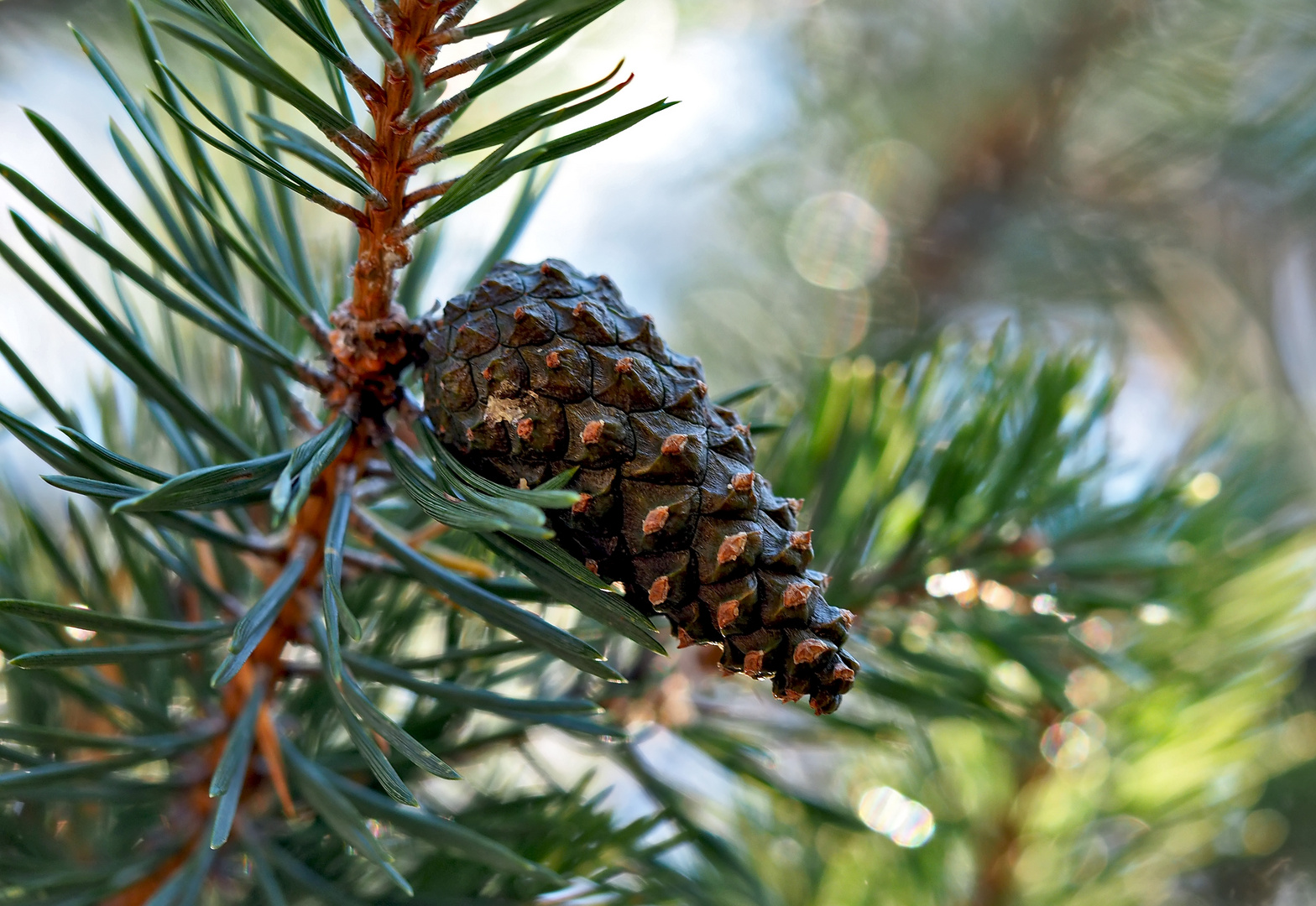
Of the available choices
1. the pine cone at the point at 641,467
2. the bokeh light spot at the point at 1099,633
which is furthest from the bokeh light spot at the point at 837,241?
the pine cone at the point at 641,467

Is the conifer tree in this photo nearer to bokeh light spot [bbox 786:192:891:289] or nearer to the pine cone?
the pine cone

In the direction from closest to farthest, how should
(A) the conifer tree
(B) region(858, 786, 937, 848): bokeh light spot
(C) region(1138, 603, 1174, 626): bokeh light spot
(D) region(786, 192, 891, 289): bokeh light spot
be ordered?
(A) the conifer tree < (C) region(1138, 603, 1174, 626): bokeh light spot < (B) region(858, 786, 937, 848): bokeh light spot < (D) region(786, 192, 891, 289): bokeh light spot

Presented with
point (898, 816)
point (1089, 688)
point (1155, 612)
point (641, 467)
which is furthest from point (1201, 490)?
point (641, 467)

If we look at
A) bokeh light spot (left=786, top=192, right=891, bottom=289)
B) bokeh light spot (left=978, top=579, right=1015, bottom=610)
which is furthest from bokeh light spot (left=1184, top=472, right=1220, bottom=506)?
bokeh light spot (left=786, top=192, right=891, bottom=289)

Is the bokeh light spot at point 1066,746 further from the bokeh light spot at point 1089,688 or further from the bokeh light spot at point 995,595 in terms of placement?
the bokeh light spot at point 995,595

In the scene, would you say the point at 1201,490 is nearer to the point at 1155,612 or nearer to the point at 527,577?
the point at 1155,612

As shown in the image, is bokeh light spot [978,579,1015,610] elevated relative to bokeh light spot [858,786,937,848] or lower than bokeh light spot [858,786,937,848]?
elevated
